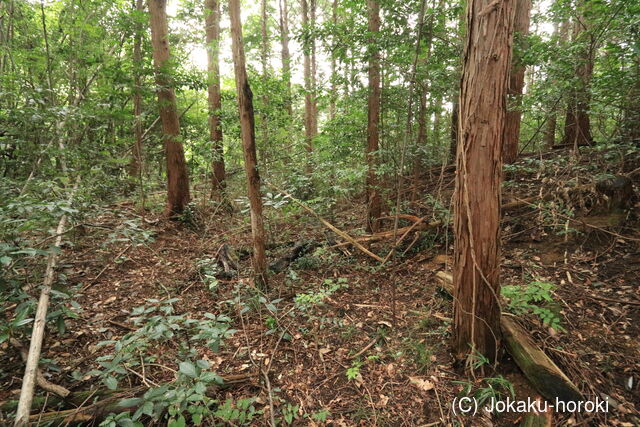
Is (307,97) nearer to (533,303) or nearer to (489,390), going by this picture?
(533,303)

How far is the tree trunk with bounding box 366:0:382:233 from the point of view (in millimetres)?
5199

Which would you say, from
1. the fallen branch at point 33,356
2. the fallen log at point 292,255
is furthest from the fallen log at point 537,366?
the fallen branch at point 33,356

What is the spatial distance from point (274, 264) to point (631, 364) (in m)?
4.45

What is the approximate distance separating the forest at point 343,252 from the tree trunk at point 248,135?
0.03 m

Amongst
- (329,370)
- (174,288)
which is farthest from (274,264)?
(329,370)

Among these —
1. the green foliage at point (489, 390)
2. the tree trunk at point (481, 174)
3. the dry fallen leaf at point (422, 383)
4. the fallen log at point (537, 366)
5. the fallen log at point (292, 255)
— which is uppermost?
the tree trunk at point (481, 174)

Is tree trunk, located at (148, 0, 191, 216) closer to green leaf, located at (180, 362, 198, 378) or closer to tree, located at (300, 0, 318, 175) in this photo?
tree, located at (300, 0, 318, 175)

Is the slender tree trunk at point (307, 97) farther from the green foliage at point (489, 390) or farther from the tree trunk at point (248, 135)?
the green foliage at point (489, 390)

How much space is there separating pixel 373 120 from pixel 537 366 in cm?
458

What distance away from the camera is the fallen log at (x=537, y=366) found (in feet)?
7.80

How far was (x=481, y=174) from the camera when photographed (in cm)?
247

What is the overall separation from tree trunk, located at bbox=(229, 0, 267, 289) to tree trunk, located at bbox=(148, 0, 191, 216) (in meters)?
2.77

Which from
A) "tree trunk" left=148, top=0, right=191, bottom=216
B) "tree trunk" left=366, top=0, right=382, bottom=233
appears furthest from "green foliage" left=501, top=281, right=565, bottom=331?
"tree trunk" left=148, top=0, right=191, bottom=216

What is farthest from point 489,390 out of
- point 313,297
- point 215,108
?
point 215,108
